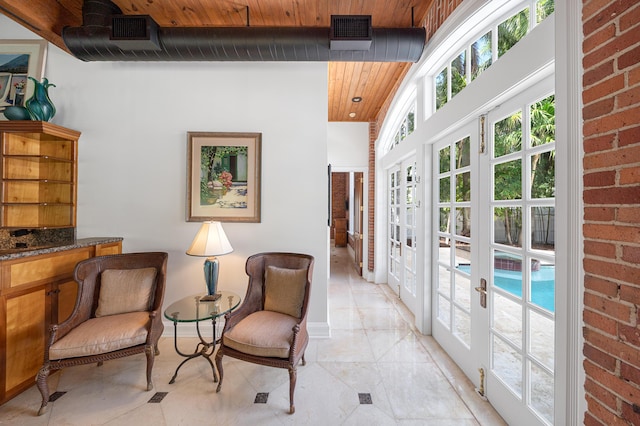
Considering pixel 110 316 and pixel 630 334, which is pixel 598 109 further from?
pixel 110 316

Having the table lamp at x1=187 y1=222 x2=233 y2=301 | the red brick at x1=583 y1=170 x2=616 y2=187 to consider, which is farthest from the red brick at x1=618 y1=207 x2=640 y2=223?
the table lamp at x1=187 y1=222 x2=233 y2=301

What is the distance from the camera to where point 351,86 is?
12.0 feet

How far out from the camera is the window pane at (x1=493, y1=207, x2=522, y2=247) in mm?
1601

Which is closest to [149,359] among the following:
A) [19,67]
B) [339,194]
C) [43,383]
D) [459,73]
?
[43,383]

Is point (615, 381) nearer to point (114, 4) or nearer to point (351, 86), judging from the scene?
point (351, 86)

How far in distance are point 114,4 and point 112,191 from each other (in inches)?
Answer: 70.3

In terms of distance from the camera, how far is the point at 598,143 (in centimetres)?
102

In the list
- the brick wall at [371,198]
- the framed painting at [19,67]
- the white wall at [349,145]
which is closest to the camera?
the framed painting at [19,67]

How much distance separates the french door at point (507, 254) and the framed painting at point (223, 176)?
1.99m

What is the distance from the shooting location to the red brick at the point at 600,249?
3.22 feet

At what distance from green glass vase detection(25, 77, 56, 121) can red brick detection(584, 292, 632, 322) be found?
4316 mm

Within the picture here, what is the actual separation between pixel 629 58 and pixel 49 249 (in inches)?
146

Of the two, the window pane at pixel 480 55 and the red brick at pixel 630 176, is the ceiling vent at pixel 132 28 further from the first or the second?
the red brick at pixel 630 176

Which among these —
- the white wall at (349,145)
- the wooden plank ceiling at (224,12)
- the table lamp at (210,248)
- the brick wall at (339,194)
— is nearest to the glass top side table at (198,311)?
the table lamp at (210,248)
